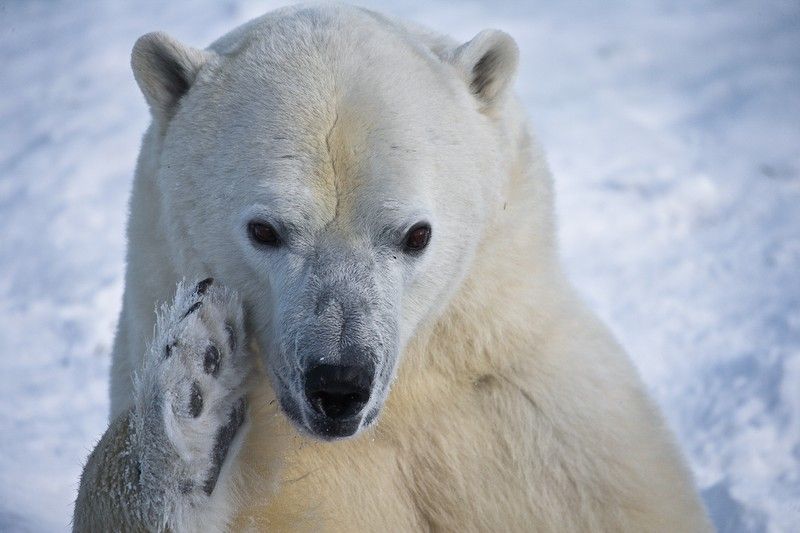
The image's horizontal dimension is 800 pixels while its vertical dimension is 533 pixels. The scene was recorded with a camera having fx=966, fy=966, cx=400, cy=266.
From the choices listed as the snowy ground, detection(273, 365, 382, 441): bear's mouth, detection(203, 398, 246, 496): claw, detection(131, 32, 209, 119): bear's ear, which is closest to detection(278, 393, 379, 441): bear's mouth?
detection(273, 365, 382, 441): bear's mouth

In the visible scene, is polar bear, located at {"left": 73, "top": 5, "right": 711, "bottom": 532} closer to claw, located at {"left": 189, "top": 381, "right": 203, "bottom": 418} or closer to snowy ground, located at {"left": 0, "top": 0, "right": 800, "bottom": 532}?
claw, located at {"left": 189, "top": 381, "right": 203, "bottom": 418}

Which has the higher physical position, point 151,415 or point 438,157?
point 438,157

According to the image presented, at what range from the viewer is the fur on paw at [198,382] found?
2117 millimetres

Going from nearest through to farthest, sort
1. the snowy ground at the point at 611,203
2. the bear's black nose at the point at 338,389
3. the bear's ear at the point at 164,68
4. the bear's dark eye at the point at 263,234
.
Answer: the bear's black nose at the point at 338,389 → the bear's dark eye at the point at 263,234 → the bear's ear at the point at 164,68 → the snowy ground at the point at 611,203

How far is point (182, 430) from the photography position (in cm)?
210

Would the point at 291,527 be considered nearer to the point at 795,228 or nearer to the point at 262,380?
the point at 262,380

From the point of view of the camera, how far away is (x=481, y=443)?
9.08ft

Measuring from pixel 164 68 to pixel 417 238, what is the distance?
33.7 inches

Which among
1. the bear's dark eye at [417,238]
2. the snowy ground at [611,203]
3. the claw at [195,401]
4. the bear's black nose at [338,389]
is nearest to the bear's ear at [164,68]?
the bear's dark eye at [417,238]

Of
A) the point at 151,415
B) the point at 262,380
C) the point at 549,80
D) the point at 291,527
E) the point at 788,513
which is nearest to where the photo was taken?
the point at 151,415

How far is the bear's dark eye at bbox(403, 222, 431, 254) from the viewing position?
92.4 inches

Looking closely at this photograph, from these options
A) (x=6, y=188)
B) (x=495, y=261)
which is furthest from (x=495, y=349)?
(x=6, y=188)

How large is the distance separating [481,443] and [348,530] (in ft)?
1.47

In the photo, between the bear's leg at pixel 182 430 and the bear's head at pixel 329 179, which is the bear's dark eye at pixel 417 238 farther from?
the bear's leg at pixel 182 430
